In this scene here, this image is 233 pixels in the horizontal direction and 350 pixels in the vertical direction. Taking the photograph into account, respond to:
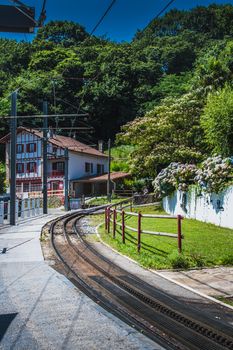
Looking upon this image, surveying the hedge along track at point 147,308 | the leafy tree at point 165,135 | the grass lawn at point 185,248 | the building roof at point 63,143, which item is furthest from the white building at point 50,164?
the hedge along track at point 147,308

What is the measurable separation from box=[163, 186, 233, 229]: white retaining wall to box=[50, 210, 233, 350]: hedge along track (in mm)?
7607

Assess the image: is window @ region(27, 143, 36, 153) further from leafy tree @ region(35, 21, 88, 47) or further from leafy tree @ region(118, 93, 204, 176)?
leafy tree @ region(118, 93, 204, 176)

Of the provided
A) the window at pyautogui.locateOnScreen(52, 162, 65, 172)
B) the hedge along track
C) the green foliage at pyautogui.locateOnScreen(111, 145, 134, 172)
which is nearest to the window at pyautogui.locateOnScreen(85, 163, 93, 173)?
the green foliage at pyautogui.locateOnScreen(111, 145, 134, 172)

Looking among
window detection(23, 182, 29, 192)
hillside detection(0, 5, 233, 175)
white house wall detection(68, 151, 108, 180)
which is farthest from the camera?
hillside detection(0, 5, 233, 175)

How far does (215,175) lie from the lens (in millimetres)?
19125

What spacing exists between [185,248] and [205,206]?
7.93 m

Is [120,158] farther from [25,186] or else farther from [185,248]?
[185,248]

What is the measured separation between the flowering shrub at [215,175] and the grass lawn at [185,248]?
6.74 feet

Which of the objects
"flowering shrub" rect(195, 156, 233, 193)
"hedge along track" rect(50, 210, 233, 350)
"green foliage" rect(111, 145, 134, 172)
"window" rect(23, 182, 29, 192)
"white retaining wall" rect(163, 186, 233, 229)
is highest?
"green foliage" rect(111, 145, 134, 172)

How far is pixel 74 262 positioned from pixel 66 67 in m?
52.5

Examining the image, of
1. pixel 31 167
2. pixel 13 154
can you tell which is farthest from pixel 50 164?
pixel 13 154

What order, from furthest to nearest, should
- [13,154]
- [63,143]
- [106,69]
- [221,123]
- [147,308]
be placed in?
[106,69] < [63,143] < [13,154] < [221,123] < [147,308]

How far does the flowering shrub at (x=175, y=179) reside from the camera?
23.6 meters

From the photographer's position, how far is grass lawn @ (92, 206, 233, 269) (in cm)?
1077
